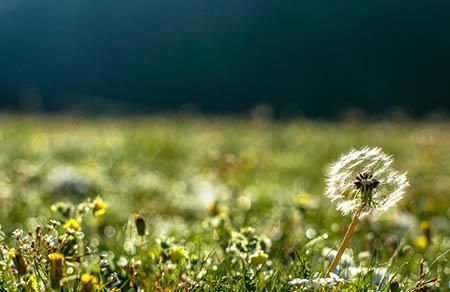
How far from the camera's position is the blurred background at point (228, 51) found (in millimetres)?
36125

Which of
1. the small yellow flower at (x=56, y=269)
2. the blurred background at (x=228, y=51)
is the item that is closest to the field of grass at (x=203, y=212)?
the small yellow flower at (x=56, y=269)

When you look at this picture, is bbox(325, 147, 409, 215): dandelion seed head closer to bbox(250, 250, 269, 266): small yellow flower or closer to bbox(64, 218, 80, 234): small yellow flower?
bbox(250, 250, 269, 266): small yellow flower

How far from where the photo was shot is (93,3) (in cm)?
4128

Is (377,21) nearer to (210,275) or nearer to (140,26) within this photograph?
(140,26)

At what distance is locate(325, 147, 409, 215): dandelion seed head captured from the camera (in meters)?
2.02

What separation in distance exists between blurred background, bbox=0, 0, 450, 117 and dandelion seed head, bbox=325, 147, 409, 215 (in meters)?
32.8

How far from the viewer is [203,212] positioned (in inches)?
174

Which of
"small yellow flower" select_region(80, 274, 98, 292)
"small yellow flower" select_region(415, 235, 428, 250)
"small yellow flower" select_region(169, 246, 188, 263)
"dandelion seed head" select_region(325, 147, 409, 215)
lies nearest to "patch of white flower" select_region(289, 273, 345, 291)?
"dandelion seed head" select_region(325, 147, 409, 215)

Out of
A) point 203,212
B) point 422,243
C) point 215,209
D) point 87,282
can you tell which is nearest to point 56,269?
point 87,282

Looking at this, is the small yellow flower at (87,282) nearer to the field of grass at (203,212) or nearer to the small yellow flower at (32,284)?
the field of grass at (203,212)

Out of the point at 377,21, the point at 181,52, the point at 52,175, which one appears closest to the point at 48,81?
the point at 181,52

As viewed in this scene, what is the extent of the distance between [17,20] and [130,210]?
126 ft

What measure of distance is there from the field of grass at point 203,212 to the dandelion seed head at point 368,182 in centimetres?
26

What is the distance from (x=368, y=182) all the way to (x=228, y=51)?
37.6 meters
